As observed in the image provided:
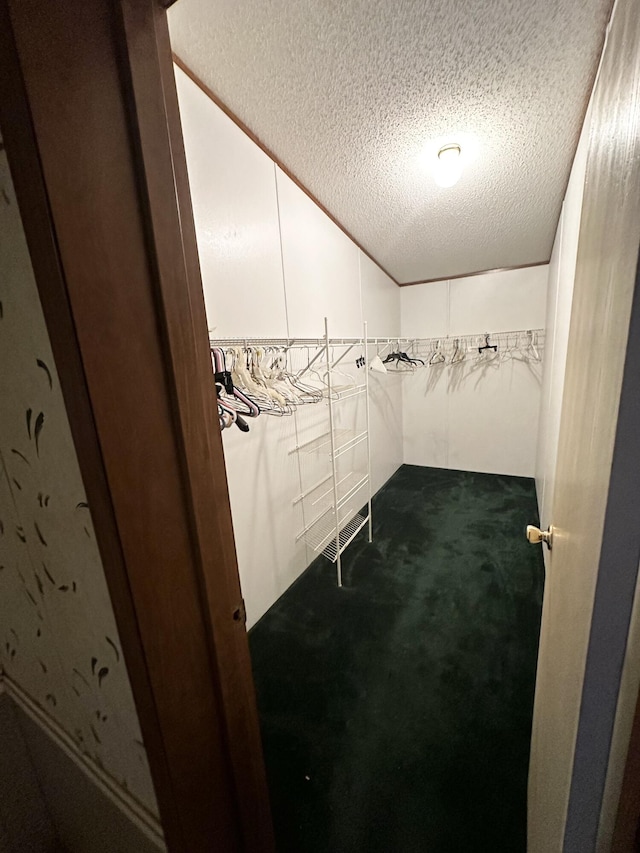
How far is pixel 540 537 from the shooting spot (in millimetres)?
1003

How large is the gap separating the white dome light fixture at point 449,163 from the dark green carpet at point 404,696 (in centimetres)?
239

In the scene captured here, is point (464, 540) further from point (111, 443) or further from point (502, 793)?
point (111, 443)

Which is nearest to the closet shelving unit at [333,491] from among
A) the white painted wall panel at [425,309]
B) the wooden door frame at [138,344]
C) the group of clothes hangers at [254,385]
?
the group of clothes hangers at [254,385]

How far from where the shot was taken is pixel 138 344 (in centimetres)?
49

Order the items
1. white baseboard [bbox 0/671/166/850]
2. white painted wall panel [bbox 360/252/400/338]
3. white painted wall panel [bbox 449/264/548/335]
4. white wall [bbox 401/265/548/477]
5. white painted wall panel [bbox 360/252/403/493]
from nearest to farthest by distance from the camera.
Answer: white baseboard [bbox 0/671/166/850] → white painted wall panel [bbox 360/252/400/338] → white painted wall panel [bbox 360/252/403/493] → white painted wall panel [bbox 449/264/548/335] → white wall [bbox 401/265/548/477]

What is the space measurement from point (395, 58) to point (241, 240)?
904 millimetres

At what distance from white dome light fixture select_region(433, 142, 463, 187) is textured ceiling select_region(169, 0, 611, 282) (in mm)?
40

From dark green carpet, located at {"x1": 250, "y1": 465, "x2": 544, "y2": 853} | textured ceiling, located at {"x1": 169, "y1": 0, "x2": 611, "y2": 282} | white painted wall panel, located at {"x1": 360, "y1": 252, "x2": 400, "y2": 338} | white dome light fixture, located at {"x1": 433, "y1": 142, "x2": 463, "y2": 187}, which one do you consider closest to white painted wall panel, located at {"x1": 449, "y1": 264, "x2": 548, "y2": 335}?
white painted wall panel, located at {"x1": 360, "y1": 252, "x2": 400, "y2": 338}

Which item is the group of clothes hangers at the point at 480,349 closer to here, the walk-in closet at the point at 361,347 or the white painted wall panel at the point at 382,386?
the white painted wall panel at the point at 382,386

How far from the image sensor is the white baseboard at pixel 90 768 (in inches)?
26.5

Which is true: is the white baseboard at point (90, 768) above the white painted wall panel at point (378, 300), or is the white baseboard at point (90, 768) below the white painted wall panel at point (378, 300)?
below

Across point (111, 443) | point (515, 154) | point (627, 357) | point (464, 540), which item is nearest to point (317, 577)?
point (464, 540)

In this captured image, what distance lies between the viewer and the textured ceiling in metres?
1.03

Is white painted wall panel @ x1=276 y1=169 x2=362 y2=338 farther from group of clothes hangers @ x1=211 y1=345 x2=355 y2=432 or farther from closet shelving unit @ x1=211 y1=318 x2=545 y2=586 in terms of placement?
group of clothes hangers @ x1=211 y1=345 x2=355 y2=432
